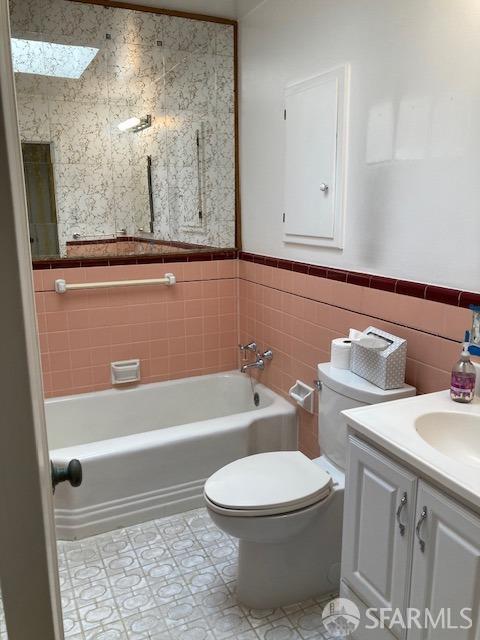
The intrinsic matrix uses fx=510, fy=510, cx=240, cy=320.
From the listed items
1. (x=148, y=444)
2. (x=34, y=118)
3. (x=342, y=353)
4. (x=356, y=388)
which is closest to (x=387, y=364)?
(x=356, y=388)

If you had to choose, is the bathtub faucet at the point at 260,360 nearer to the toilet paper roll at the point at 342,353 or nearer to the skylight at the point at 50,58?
the toilet paper roll at the point at 342,353

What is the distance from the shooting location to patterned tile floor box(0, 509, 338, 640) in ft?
5.84

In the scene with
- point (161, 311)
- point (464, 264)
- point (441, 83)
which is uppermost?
point (441, 83)

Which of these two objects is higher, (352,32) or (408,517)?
(352,32)

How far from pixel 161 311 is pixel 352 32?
1716 mm

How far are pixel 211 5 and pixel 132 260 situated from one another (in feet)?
4.57

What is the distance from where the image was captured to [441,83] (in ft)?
5.36

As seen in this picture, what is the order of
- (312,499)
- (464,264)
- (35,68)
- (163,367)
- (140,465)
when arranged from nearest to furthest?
(464,264), (312,499), (140,465), (35,68), (163,367)

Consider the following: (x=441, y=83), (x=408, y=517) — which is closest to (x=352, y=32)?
(x=441, y=83)

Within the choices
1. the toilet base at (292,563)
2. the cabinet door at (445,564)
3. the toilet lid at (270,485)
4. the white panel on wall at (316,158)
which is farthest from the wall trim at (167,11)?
the cabinet door at (445,564)

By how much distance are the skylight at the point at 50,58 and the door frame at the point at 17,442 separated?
2258 millimetres

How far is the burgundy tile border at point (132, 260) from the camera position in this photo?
2.69m

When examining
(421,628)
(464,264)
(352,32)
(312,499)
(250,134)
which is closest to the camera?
(421,628)

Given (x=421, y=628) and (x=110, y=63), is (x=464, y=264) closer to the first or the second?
(x=421, y=628)
